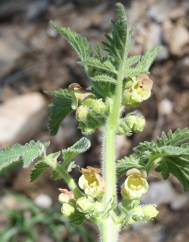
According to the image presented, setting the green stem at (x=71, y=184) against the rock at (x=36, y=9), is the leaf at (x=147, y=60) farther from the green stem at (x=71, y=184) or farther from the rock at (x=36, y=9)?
the rock at (x=36, y=9)

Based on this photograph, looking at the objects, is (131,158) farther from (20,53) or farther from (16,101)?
(20,53)

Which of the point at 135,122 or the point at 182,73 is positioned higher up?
the point at 182,73

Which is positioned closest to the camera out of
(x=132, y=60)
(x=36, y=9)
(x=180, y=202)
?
(x=132, y=60)

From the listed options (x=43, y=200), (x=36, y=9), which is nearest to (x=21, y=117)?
(x=43, y=200)

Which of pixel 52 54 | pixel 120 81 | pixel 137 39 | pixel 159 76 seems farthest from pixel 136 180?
pixel 52 54

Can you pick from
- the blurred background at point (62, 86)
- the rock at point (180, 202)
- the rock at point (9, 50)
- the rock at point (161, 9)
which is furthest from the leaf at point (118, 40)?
the rock at point (9, 50)

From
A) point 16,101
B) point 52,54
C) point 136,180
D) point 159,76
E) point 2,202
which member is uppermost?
point 52,54

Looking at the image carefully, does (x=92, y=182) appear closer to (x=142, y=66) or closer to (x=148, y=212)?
(x=148, y=212)
